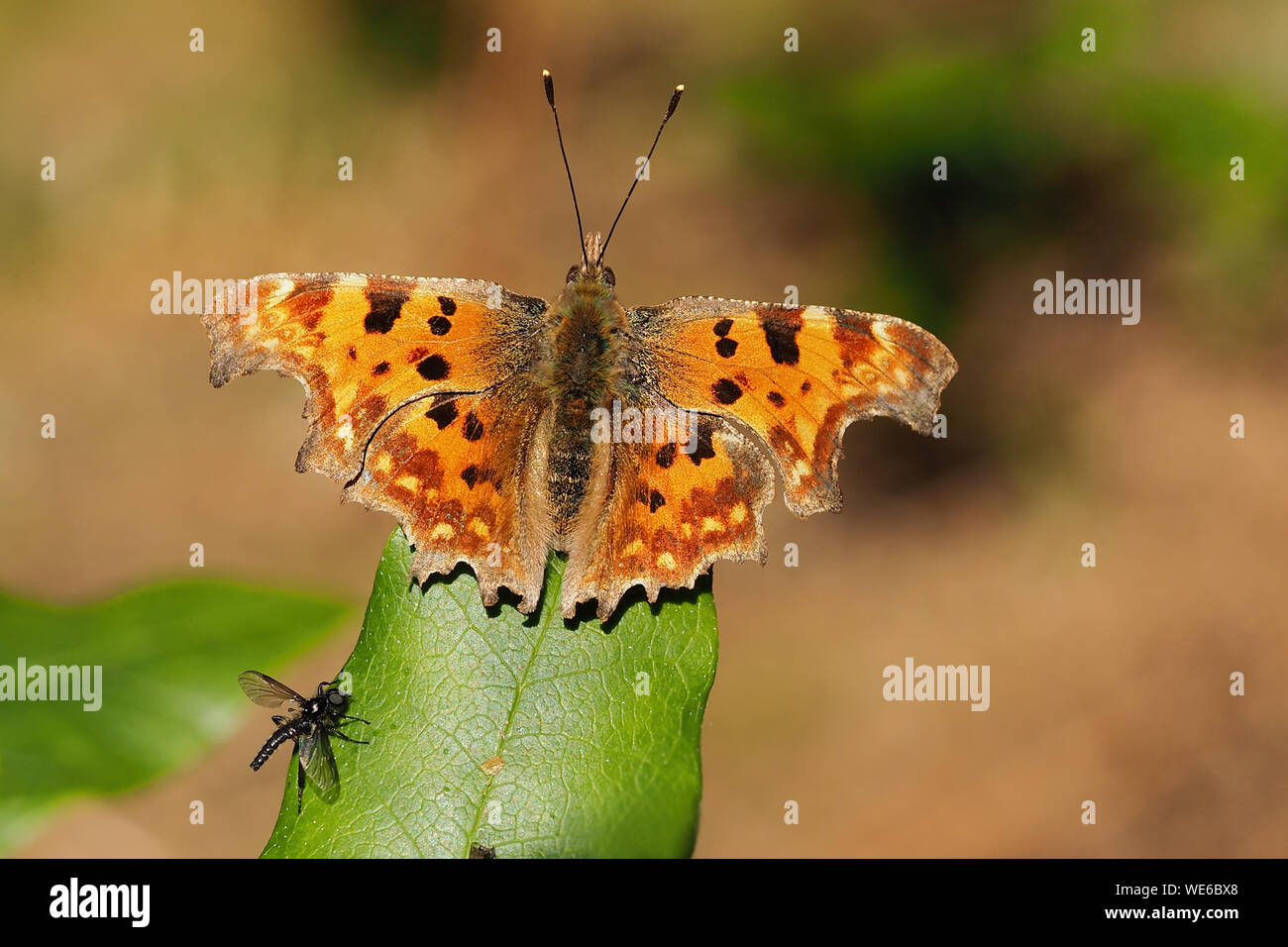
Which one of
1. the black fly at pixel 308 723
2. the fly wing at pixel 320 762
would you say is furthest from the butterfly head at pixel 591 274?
the fly wing at pixel 320 762

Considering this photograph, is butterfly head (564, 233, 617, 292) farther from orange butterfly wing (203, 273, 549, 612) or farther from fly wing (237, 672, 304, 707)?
fly wing (237, 672, 304, 707)

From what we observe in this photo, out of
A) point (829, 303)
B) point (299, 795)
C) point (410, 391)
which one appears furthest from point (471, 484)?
point (829, 303)

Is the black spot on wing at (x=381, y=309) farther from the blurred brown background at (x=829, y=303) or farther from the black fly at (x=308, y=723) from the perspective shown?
the blurred brown background at (x=829, y=303)

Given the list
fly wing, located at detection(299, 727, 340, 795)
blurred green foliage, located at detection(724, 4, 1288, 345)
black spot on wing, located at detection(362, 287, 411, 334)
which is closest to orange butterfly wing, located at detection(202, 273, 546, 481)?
black spot on wing, located at detection(362, 287, 411, 334)

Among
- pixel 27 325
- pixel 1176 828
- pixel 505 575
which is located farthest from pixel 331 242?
pixel 1176 828

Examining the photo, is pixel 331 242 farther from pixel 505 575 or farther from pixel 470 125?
pixel 505 575

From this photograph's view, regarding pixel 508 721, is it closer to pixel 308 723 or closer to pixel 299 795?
pixel 299 795
